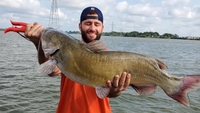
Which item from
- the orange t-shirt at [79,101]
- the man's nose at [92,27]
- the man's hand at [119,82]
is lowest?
the orange t-shirt at [79,101]

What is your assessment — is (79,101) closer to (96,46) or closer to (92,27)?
(96,46)

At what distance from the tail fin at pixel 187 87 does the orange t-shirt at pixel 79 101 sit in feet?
3.75

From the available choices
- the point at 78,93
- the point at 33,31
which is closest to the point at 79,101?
the point at 78,93

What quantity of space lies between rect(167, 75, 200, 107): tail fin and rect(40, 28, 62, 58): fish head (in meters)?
1.62

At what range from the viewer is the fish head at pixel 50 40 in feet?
9.73

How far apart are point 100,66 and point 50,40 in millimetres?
699

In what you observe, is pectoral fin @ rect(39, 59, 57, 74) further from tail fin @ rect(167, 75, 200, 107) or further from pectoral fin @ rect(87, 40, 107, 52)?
tail fin @ rect(167, 75, 200, 107)

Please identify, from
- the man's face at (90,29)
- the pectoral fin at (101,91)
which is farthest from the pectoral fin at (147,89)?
the man's face at (90,29)

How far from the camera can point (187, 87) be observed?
306 cm

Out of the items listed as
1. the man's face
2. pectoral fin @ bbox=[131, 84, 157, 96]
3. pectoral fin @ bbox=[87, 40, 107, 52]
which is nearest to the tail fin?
pectoral fin @ bbox=[131, 84, 157, 96]

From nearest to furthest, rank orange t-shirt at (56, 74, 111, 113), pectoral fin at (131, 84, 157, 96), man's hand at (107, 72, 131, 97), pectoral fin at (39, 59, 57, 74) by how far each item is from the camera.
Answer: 1. pectoral fin at (39, 59, 57, 74)
2. man's hand at (107, 72, 131, 97)
3. pectoral fin at (131, 84, 157, 96)
4. orange t-shirt at (56, 74, 111, 113)

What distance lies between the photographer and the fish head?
2967 mm

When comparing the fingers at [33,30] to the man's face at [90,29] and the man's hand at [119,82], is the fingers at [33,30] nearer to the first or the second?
the man's hand at [119,82]

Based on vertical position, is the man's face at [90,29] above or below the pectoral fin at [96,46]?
above
